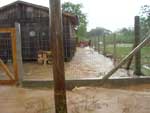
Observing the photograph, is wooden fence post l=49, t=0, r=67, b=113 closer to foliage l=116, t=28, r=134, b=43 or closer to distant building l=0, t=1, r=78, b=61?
foliage l=116, t=28, r=134, b=43

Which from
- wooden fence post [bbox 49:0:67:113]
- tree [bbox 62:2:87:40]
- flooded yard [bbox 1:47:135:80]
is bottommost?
flooded yard [bbox 1:47:135:80]

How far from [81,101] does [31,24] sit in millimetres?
15133

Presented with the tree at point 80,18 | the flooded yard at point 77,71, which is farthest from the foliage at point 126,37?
the tree at point 80,18

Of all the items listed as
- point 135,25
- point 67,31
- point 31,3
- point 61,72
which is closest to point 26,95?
point 61,72

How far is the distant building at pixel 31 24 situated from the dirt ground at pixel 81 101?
1178cm

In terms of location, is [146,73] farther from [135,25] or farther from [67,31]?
[67,31]

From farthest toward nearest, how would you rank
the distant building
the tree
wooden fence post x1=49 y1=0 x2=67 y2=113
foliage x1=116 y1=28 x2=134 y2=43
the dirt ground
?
1. the tree
2. the distant building
3. foliage x1=116 y1=28 x2=134 y2=43
4. the dirt ground
5. wooden fence post x1=49 y1=0 x2=67 y2=113

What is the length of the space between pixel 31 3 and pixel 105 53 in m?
5.96

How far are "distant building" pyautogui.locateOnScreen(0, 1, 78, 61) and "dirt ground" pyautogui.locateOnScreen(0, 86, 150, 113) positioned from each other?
1178 cm

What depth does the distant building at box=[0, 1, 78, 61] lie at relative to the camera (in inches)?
808

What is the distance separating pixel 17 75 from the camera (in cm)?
934

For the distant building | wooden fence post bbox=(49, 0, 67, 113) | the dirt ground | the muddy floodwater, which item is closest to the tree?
the distant building

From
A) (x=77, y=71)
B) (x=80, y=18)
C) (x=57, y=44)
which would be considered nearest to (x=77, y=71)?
(x=77, y=71)

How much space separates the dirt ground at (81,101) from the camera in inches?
247
